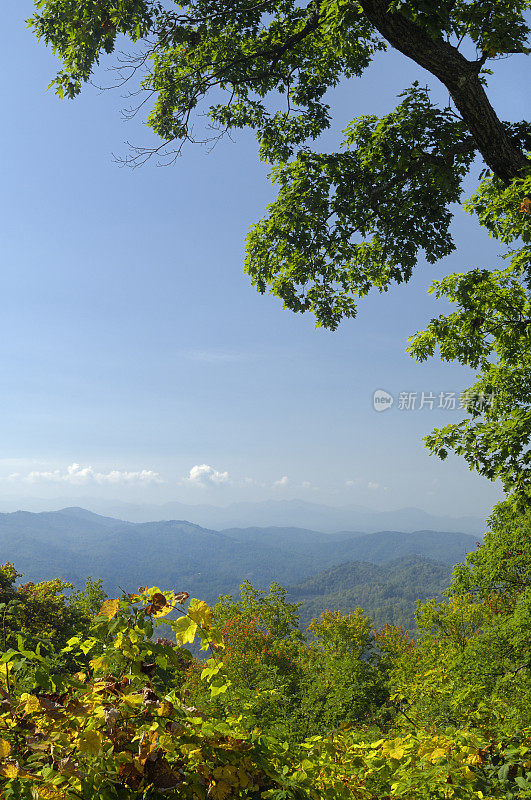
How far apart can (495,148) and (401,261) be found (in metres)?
2.24

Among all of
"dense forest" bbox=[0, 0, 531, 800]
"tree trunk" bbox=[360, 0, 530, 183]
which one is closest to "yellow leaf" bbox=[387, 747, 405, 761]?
"dense forest" bbox=[0, 0, 531, 800]

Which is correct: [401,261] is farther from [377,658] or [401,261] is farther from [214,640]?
[377,658]

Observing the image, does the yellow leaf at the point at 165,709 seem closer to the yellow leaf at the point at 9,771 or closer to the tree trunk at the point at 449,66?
the yellow leaf at the point at 9,771

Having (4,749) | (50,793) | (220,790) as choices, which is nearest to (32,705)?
(4,749)

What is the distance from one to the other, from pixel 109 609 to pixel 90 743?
46cm

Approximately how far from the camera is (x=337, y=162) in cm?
658

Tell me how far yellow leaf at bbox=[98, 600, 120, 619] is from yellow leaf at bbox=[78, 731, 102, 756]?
409mm

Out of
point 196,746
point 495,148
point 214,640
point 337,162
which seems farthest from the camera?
point 337,162

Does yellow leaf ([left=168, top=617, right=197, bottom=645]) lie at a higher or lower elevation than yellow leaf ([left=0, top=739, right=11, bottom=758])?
higher

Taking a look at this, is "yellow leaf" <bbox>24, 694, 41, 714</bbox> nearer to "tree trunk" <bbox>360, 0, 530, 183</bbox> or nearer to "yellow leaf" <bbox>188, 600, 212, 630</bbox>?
"yellow leaf" <bbox>188, 600, 212, 630</bbox>

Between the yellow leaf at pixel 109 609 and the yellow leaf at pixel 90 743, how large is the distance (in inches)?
16.1

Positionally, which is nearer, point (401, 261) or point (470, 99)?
point (470, 99)

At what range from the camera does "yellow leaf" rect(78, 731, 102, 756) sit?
1.54 metres

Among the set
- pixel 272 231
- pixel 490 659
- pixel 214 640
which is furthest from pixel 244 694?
pixel 490 659
